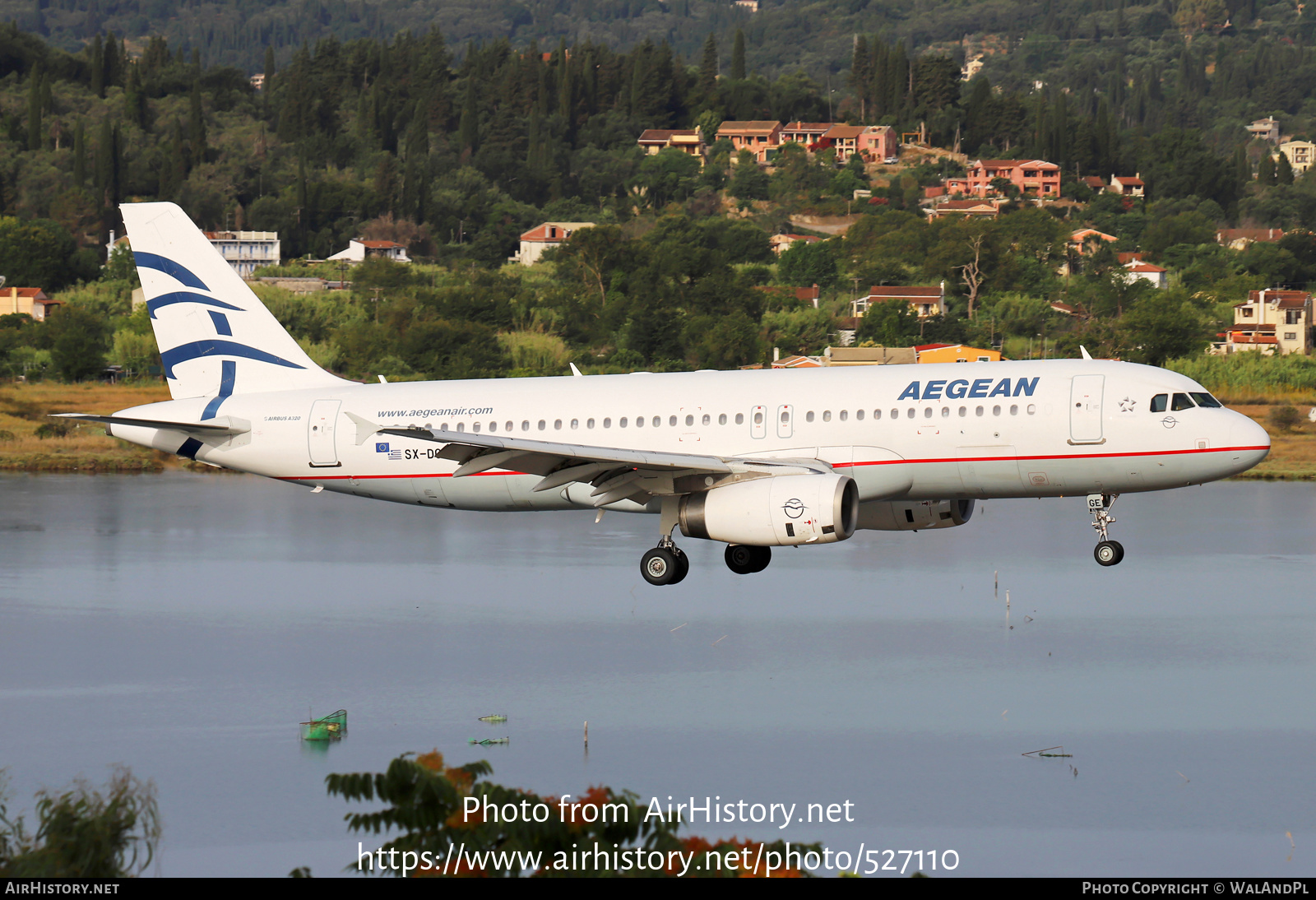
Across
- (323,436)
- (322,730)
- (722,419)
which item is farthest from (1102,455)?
(322,730)

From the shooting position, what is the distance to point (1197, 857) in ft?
121

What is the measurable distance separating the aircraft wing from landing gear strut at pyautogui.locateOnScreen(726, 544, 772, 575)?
3030 mm

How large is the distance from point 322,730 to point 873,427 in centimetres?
1640

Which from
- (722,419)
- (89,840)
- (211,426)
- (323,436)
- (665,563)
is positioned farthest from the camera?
(211,426)

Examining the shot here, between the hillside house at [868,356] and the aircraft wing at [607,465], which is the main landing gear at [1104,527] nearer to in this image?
the aircraft wing at [607,465]

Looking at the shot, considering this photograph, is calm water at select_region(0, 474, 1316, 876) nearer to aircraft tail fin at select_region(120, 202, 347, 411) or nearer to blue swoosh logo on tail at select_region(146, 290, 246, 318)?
aircraft tail fin at select_region(120, 202, 347, 411)

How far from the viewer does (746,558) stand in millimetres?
45625

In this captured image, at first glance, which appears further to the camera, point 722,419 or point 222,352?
point 222,352

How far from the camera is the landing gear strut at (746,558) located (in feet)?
149

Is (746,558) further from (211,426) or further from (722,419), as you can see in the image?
(211,426)

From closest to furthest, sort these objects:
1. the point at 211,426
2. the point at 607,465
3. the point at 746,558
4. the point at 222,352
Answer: the point at 607,465 < the point at 746,558 < the point at 211,426 < the point at 222,352

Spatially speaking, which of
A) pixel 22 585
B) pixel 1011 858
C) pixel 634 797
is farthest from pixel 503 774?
pixel 22 585

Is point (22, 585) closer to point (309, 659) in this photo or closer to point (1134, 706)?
point (309, 659)

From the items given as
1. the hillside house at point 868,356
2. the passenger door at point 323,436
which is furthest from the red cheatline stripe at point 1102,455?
the hillside house at point 868,356
